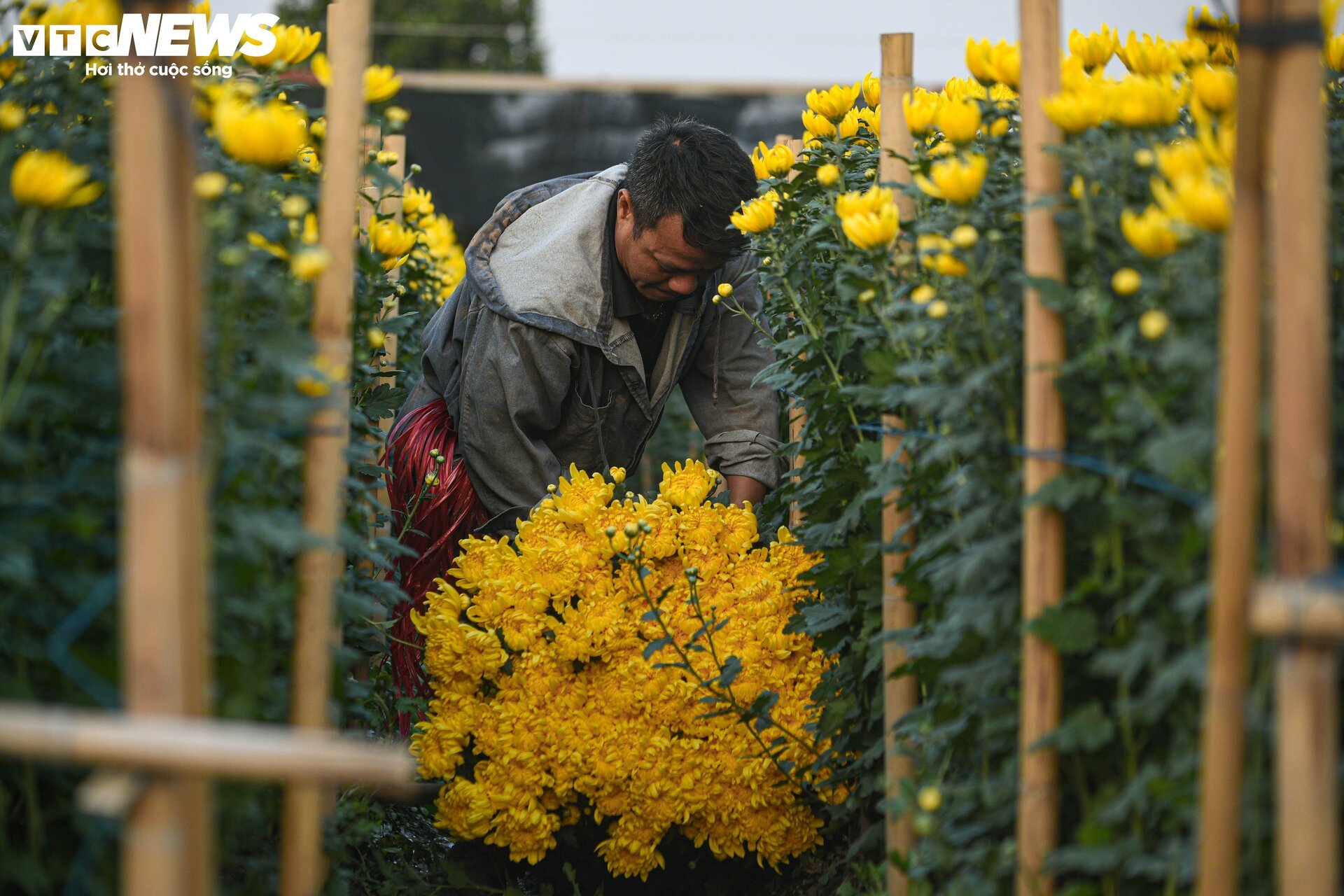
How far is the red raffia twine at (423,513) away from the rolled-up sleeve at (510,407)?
0.19 feet

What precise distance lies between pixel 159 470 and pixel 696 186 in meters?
1.98

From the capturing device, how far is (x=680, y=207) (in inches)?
116

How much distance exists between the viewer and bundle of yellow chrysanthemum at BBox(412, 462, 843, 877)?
2.46m

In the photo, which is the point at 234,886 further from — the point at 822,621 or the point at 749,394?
the point at 749,394

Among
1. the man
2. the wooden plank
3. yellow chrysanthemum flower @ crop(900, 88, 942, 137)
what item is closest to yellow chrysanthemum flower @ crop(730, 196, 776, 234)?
yellow chrysanthemum flower @ crop(900, 88, 942, 137)

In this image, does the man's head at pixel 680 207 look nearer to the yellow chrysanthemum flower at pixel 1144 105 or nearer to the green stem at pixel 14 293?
the yellow chrysanthemum flower at pixel 1144 105

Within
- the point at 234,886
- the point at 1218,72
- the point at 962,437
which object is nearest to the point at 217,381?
the point at 234,886

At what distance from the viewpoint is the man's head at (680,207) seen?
116 inches

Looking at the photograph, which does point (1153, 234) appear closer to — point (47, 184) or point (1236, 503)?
point (1236, 503)

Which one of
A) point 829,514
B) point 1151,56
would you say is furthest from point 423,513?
point 1151,56

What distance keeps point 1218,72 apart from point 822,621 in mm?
1274

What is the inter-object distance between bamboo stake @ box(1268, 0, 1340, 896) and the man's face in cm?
190

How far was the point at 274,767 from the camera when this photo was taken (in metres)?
1.13

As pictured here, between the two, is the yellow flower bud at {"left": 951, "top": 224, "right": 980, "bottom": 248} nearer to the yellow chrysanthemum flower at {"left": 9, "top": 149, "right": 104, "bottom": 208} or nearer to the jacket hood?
the yellow chrysanthemum flower at {"left": 9, "top": 149, "right": 104, "bottom": 208}
